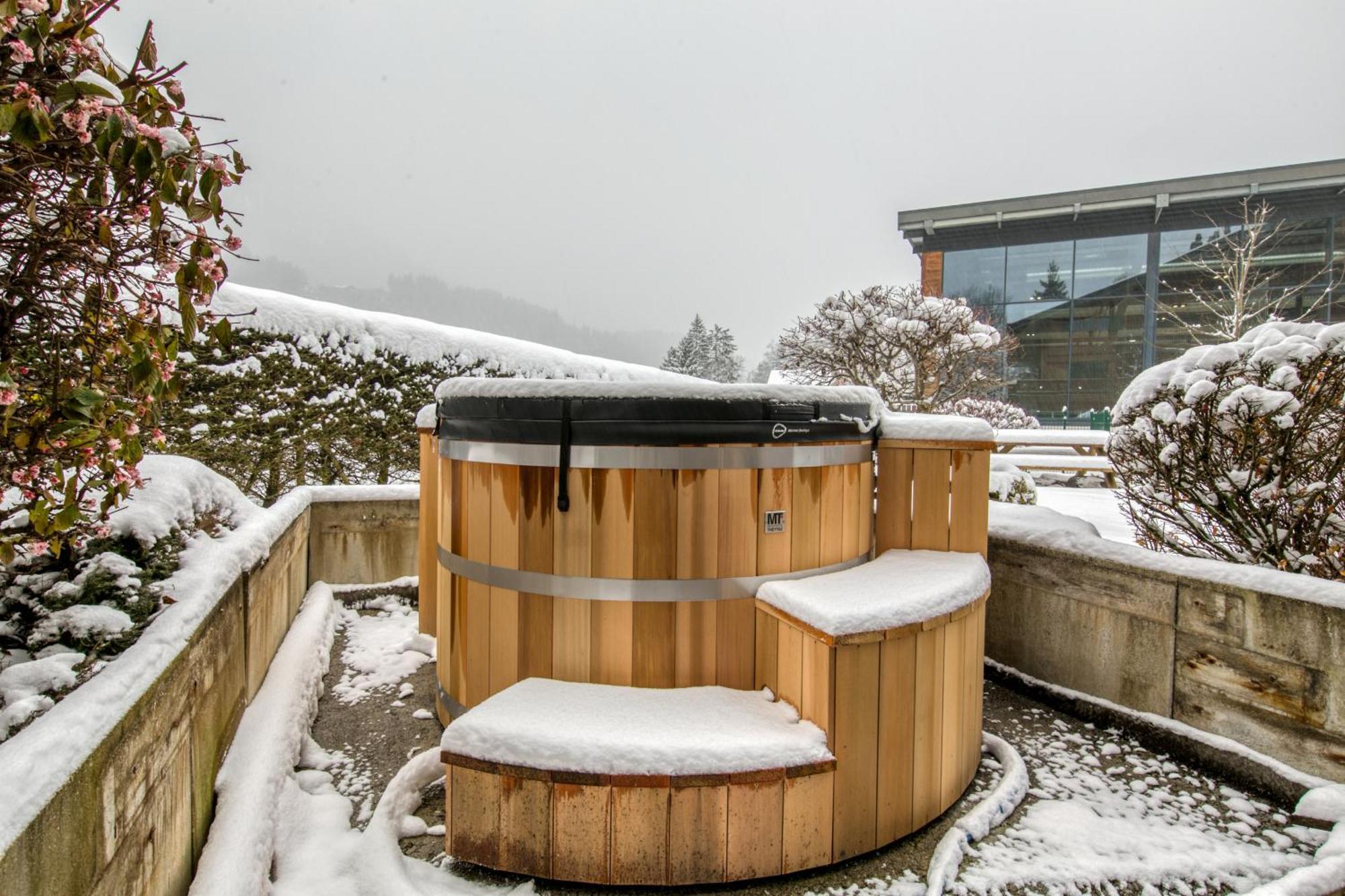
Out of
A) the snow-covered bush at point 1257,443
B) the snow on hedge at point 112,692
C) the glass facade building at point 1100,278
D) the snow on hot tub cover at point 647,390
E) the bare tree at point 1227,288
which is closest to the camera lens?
the snow on hedge at point 112,692

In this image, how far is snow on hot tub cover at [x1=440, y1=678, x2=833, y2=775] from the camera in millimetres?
1765

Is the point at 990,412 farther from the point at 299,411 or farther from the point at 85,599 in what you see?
the point at 85,599

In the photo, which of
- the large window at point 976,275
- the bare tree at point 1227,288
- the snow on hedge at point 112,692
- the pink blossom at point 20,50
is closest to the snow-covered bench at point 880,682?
the snow on hedge at point 112,692

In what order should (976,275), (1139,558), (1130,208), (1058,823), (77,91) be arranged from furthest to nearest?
1. (976,275)
2. (1130,208)
3. (1139,558)
4. (1058,823)
5. (77,91)

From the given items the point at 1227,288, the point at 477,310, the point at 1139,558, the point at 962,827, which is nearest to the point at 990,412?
the point at 1227,288

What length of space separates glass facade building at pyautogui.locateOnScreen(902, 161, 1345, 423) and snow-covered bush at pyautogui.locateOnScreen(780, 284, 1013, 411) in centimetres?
698

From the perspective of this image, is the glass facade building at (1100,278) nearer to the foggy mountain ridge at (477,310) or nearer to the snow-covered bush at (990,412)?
the snow-covered bush at (990,412)

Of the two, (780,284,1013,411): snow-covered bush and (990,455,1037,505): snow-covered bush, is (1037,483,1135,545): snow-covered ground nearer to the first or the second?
(990,455,1037,505): snow-covered bush

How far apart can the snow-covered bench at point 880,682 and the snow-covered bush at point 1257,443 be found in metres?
1.59

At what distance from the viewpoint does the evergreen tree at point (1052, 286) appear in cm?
1720

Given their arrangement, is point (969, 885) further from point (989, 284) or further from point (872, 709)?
point (989, 284)

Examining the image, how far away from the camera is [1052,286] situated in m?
17.3

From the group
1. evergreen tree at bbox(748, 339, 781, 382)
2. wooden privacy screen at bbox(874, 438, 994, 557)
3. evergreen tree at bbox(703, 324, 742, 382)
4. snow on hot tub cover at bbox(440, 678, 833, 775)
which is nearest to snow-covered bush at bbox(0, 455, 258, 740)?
snow on hot tub cover at bbox(440, 678, 833, 775)

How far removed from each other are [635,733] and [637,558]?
57cm
